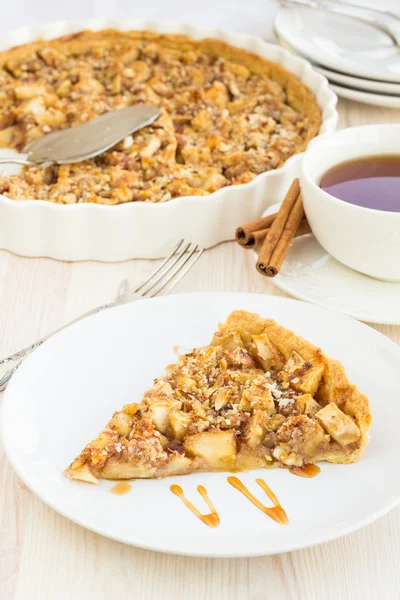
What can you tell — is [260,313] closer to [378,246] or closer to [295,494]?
[378,246]

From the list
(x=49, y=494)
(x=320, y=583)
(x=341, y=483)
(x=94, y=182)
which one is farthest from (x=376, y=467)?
(x=94, y=182)

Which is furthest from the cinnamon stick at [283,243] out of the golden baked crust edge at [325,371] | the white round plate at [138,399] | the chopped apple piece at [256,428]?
the chopped apple piece at [256,428]

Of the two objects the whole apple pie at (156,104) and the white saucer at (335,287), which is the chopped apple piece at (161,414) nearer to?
the white saucer at (335,287)

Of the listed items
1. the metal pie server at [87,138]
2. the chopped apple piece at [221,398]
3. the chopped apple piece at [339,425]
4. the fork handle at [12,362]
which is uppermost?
the chopped apple piece at [339,425]

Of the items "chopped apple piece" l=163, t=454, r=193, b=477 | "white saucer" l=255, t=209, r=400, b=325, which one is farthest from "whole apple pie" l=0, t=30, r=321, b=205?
"chopped apple piece" l=163, t=454, r=193, b=477

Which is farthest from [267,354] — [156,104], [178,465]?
[156,104]

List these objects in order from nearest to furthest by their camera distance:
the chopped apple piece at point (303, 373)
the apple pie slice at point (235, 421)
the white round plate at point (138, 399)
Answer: the white round plate at point (138, 399)
the apple pie slice at point (235, 421)
the chopped apple piece at point (303, 373)

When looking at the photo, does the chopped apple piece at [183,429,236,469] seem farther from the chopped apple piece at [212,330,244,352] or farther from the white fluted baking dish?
the white fluted baking dish
